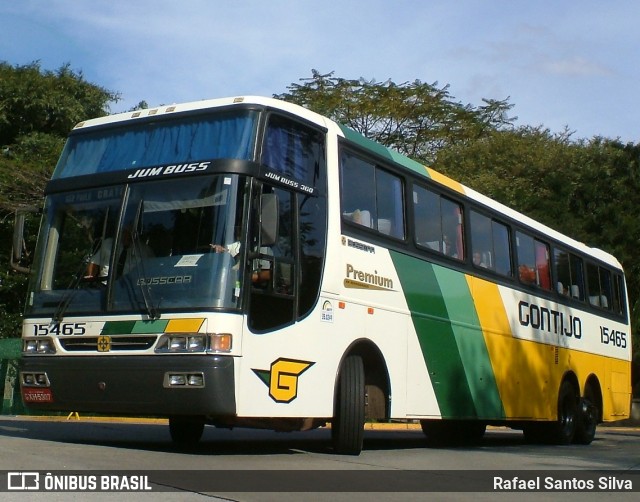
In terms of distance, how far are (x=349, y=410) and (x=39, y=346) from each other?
10.4ft

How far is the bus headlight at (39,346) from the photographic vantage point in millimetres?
9867

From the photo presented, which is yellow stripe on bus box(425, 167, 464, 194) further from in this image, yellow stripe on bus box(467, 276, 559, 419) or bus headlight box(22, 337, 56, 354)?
bus headlight box(22, 337, 56, 354)

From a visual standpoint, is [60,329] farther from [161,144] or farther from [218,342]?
[161,144]

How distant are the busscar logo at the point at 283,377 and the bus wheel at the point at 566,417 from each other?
7.99m

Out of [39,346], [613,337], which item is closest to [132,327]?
[39,346]

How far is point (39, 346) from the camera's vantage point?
32.7 ft

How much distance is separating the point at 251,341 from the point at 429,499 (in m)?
2.49

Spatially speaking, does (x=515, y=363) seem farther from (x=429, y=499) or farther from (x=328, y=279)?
(x=429, y=499)

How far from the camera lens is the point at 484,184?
33.6 metres

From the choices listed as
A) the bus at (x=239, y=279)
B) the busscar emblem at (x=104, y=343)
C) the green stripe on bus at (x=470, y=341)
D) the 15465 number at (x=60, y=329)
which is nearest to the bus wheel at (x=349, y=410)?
the bus at (x=239, y=279)

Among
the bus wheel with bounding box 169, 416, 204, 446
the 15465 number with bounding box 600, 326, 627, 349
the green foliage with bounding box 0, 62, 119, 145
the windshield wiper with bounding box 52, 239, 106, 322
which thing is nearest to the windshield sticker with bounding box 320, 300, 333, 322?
the windshield wiper with bounding box 52, 239, 106, 322

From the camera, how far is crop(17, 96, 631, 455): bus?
914 cm

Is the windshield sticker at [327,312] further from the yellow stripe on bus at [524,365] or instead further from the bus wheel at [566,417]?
the bus wheel at [566,417]

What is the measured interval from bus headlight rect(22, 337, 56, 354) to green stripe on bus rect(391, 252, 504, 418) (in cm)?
393
